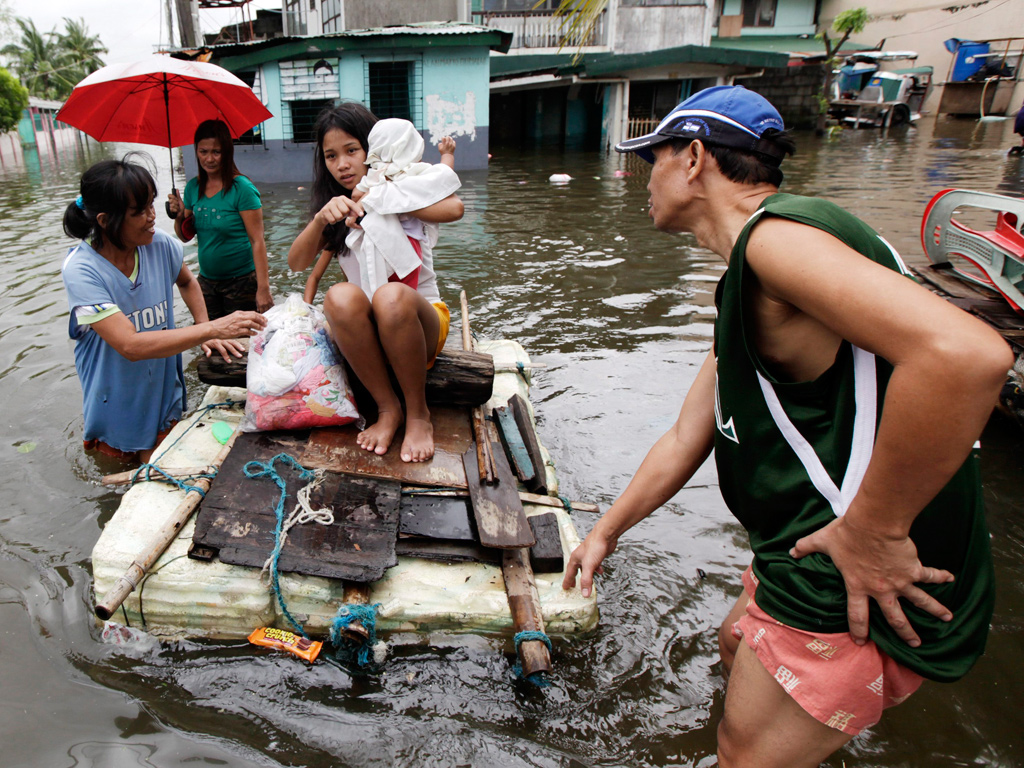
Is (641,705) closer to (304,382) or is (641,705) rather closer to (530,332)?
(304,382)

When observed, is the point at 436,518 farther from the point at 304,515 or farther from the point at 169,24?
the point at 169,24

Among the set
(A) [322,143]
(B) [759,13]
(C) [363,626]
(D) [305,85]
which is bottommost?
(C) [363,626]

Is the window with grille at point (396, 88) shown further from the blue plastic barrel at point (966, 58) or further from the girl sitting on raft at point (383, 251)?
the blue plastic barrel at point (966, 58)

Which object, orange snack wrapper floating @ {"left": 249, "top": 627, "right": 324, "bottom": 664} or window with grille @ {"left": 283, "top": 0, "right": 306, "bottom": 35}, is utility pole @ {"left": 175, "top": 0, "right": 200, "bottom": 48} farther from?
orange snack wrapper floating @ {"left": 249, "top": 627, "right": 324, "bottom": 664}

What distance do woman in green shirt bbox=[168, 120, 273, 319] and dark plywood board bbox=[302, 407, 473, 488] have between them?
6.71 ft

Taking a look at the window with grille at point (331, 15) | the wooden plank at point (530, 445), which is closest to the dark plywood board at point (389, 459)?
the wooden plank at point (530, 445)

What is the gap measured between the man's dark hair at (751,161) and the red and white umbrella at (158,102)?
3.86m

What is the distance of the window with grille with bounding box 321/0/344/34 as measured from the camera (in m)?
18.3

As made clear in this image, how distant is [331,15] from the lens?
1898 cm

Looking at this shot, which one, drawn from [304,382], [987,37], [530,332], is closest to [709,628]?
[304,382]

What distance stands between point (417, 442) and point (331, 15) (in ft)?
65.0

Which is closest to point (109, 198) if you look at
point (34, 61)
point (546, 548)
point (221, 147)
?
point (221, 147)

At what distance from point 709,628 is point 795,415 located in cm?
174

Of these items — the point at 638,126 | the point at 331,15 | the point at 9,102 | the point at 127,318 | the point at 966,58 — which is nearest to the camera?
the point at 127,318
